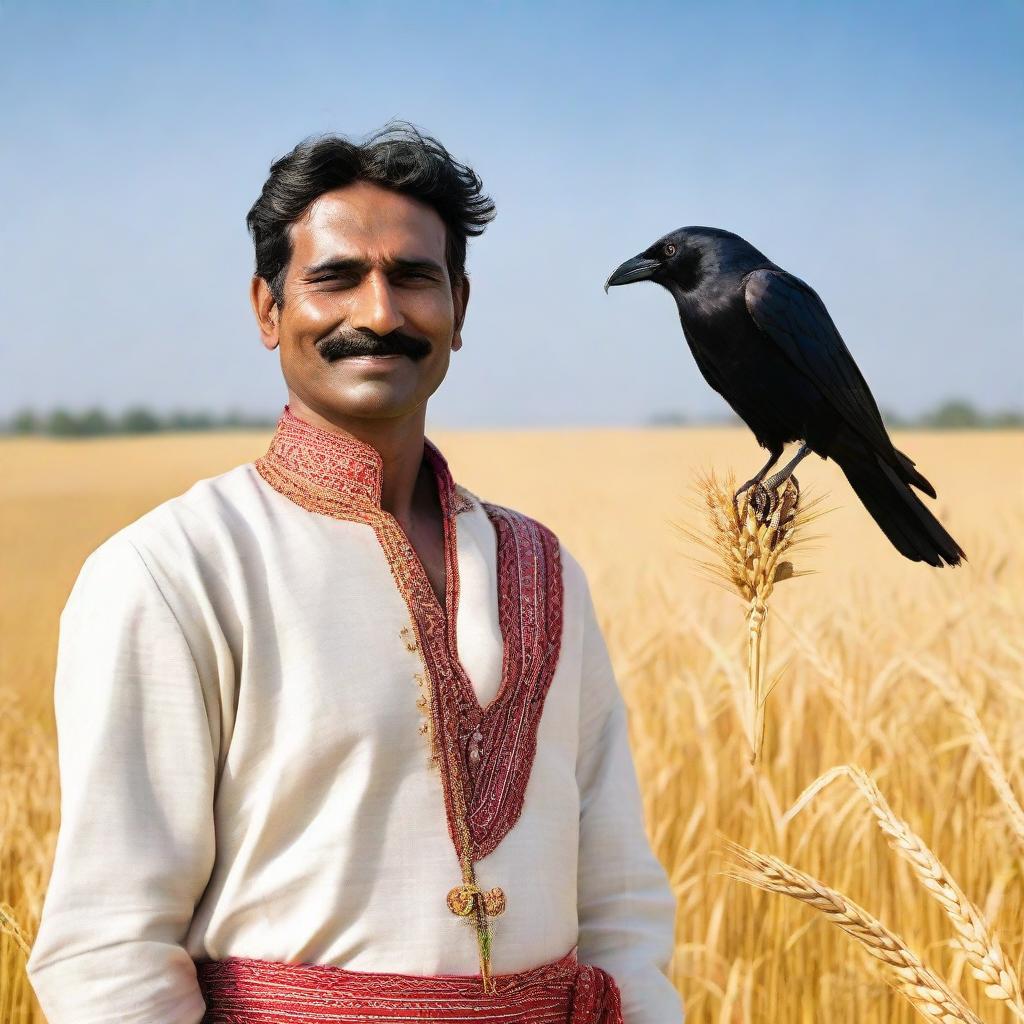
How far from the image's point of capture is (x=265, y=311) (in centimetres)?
191

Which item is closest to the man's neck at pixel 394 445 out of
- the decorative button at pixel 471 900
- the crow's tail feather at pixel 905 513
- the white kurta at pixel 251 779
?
the white kurta at pixel 251 779

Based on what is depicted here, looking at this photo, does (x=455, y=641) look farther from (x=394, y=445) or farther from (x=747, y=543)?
(x=747, y=543)

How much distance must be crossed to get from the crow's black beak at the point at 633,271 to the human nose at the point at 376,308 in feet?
1.61

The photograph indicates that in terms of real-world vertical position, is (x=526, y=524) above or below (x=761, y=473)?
below

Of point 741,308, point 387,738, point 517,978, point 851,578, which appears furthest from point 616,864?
point 851,578

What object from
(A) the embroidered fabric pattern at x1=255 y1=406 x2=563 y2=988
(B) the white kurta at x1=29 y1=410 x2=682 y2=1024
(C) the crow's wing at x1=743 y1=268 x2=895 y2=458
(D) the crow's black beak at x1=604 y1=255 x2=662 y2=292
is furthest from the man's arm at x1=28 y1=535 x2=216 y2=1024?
(C) the crow's wing at x1=743 y1=268 x2=895 y2=458

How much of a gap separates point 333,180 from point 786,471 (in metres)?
0.95

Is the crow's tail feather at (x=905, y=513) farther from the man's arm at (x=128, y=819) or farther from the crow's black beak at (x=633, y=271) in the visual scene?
the man's arm at (x=128, y=819)

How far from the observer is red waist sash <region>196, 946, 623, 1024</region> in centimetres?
157

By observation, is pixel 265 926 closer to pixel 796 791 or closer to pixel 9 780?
pixel 9 780

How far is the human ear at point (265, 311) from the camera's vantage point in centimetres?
188

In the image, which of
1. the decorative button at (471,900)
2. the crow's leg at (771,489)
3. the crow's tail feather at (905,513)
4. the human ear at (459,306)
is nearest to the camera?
the crow's tail feather at (905,513)

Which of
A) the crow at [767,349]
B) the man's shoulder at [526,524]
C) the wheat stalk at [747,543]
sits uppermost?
the crow at [767,349]

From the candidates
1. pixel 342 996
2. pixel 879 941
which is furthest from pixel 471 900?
pixel 879 941
